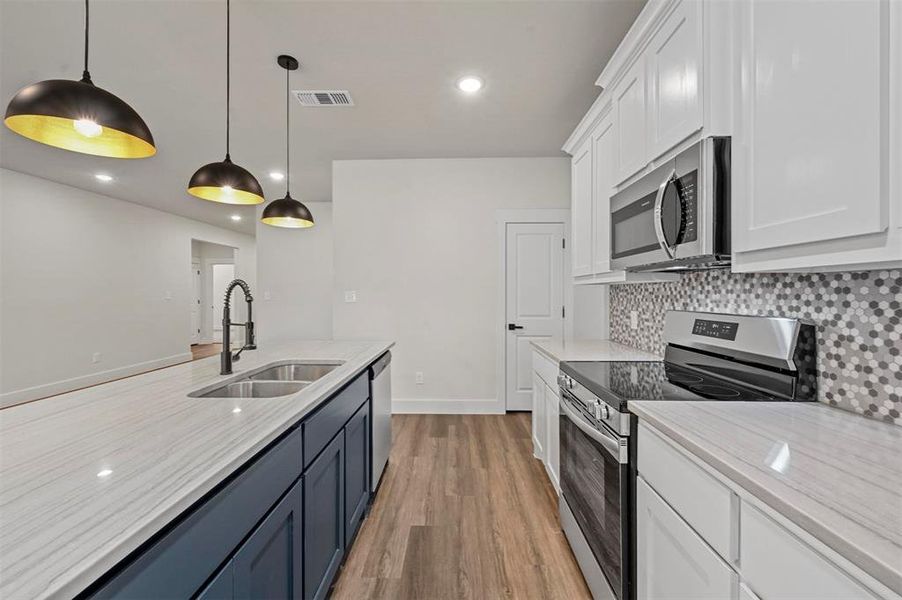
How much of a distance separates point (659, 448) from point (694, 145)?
3.28 feet

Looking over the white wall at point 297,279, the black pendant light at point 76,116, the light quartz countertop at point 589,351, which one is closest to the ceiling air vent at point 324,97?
the black pendant light at point 76,116

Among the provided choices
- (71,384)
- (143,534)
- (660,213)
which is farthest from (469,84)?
(71,384)

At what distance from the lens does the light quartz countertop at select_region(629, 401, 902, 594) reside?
0.59m

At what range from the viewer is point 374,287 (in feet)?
14.1

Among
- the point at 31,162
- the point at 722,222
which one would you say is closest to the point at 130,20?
the point at 722,222

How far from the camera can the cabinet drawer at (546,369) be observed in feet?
7.44

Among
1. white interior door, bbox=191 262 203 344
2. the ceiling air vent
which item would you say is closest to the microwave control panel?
the ceiling air vent

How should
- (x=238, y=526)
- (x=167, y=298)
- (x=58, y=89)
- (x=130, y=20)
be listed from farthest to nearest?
(x=167, y=298), (x=130, y=20), (x=58, y=89), (x=238, y=526)

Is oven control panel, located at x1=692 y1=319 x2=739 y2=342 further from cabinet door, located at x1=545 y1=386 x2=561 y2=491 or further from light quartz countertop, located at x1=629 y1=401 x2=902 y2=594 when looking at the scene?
cabinet door, located at x1=545 y1=386 x2=561 y2=491

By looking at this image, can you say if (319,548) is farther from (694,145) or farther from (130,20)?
(130,20)

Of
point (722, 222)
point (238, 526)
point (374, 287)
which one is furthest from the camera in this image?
point (374, 287)

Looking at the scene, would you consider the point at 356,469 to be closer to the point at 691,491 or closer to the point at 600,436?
the point at 600,436

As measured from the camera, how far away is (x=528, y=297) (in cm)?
421

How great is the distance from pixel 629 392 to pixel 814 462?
22.8 inches
